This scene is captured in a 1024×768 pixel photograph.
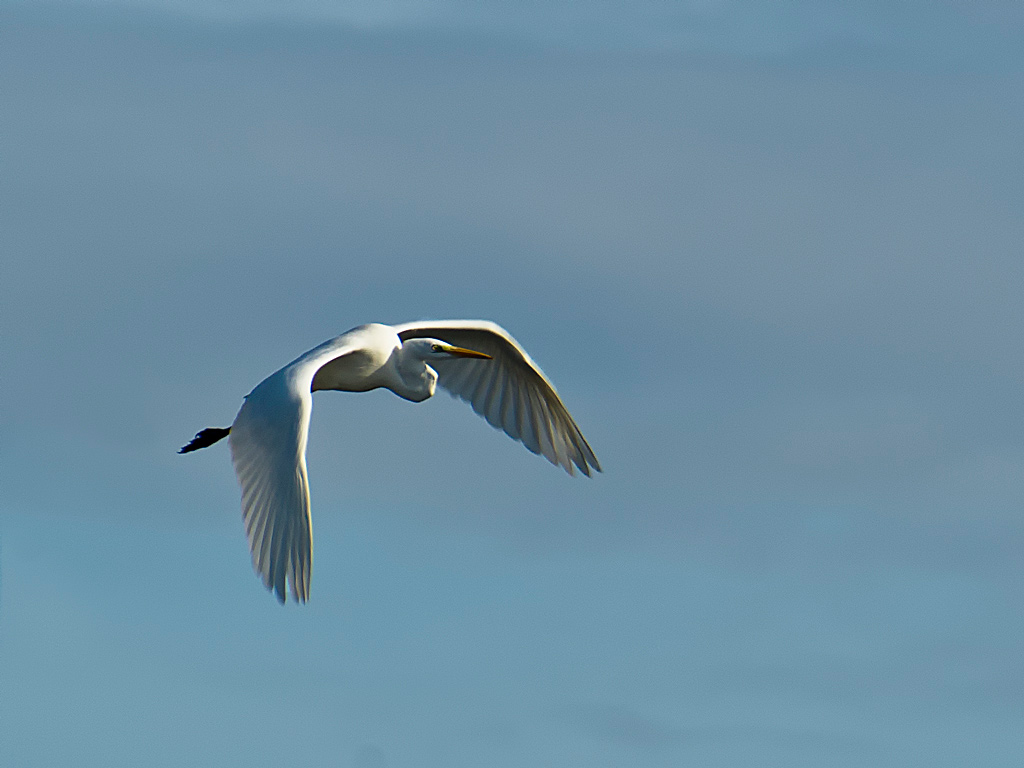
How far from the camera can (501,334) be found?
24.4 m

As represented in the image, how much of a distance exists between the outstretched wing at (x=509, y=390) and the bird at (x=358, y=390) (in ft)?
0.05

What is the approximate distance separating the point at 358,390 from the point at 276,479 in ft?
16.6

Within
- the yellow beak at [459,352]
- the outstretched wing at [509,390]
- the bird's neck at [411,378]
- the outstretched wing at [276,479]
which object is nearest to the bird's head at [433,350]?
the yellow beak at [459,352]

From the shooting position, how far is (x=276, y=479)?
18625 millimetres

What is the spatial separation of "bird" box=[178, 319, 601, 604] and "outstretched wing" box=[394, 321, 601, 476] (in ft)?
0.05

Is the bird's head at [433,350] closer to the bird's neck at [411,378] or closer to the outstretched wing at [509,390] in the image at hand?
the bird's neck at [411,378]

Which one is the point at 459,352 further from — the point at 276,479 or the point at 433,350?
the point at 276,479

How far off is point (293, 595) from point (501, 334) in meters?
7.38

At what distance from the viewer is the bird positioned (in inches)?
717

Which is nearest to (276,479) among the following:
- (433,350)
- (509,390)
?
(433,350)

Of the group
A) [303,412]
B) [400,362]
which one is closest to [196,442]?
[400,362]

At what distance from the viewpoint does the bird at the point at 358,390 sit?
18.2 m

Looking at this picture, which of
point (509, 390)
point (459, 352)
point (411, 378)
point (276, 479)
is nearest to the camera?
point (276, 479)

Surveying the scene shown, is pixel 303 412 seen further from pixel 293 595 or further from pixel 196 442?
pixel 196 442
